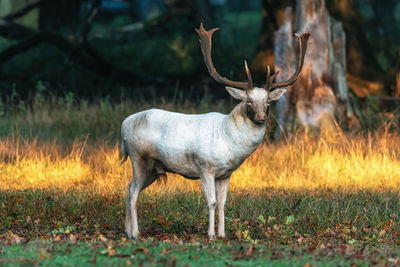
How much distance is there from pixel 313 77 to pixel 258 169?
135 inches

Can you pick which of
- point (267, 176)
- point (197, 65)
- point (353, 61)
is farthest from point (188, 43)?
point (267, 176)

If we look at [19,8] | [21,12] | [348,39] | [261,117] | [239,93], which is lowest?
[19,8]

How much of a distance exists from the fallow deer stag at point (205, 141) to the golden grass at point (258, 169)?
2167mm

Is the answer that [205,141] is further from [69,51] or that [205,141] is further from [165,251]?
[69,51]

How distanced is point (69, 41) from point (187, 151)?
14.4m

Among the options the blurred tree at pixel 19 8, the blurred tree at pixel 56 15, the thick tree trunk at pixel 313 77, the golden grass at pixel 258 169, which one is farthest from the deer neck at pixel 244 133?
the blurred tree at pixel 19 8

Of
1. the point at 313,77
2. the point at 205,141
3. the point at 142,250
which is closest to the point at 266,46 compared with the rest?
the point at 313,77

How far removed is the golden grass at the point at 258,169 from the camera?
1193 cm

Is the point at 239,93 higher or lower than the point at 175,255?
higher

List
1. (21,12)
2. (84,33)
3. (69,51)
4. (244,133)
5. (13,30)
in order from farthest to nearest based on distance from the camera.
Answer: (21,12) → (13,30) → (69,51) → (84,33) → (244,133)

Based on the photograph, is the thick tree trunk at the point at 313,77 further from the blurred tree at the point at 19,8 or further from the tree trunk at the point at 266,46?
the blurred tree at the point at 19,8

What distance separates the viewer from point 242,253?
739 centimetres

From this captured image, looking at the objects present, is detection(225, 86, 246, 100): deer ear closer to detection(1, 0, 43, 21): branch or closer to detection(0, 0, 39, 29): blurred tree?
detection(1, 0, 43, 21): branch

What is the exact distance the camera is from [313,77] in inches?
599
